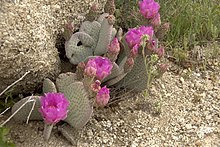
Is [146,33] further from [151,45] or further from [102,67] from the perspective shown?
[102,67]

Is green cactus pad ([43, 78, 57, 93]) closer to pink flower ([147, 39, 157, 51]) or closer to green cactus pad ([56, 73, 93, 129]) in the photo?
green cactus pad ([56, 73, 93, 129])

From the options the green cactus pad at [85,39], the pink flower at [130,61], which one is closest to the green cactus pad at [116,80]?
the pink flower at [130,61]

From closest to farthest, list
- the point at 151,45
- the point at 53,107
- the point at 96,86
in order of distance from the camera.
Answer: the point at 53,107
the point at 96,86
the point at 151,45

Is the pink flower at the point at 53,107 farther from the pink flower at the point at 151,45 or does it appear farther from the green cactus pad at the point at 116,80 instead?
the pink flower at the point at 151,45

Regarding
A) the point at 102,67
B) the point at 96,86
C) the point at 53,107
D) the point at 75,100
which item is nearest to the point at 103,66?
the point at 102,67

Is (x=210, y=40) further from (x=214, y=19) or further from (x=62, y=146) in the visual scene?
(x=62, y=146)

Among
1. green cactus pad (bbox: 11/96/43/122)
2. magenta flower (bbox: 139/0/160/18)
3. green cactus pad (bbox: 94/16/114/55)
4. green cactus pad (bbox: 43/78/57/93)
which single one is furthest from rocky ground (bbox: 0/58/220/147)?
magenta flower (bbox: 139/0/160/18)
